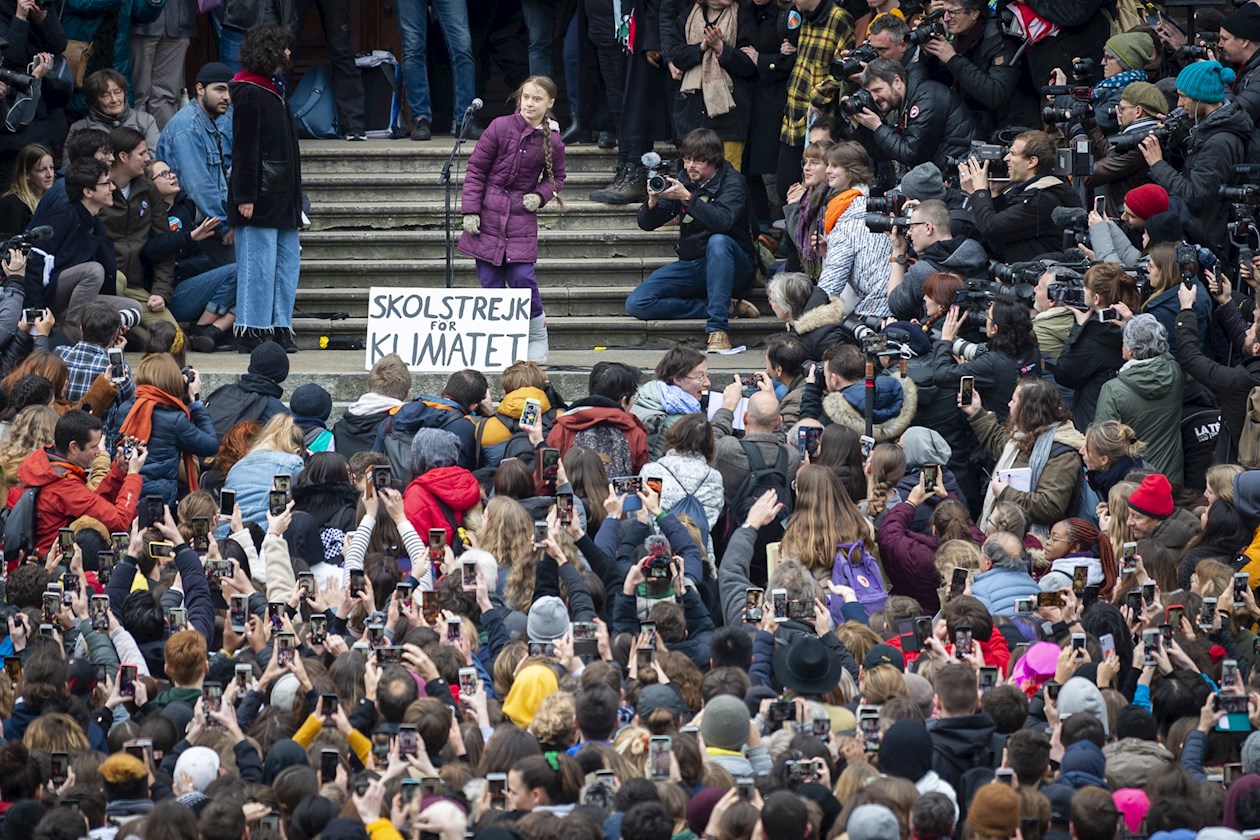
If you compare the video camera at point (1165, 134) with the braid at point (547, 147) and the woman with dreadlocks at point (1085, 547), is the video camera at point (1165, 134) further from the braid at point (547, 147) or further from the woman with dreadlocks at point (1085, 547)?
the braid at point (547, 147)

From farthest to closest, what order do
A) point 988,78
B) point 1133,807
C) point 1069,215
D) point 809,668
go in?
point 988,78
point 1069,215
point 809,668
point 1133,807

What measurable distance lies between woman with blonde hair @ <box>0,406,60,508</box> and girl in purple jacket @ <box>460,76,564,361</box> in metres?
2.97

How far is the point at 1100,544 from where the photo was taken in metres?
8.18

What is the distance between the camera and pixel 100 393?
959 cm

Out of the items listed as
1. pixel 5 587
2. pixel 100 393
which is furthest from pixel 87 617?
pixel 100 393

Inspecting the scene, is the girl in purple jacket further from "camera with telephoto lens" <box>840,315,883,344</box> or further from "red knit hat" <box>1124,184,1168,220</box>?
"red knit hat" <box>1124,184,1168,220</box>

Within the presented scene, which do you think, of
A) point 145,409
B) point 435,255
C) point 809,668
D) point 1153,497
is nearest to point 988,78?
point 435,255

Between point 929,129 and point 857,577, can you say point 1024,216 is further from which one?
point 857,577

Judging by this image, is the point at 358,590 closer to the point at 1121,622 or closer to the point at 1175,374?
the point at 1121,622

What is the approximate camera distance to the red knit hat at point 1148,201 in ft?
32.4

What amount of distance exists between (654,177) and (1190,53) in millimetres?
3075

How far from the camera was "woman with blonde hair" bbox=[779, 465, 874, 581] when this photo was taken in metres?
8.02

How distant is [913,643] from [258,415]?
4215 mm

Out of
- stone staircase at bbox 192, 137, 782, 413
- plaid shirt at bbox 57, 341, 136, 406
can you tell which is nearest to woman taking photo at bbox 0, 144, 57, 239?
stone staircase at bbox 192, 137, 782, 413
